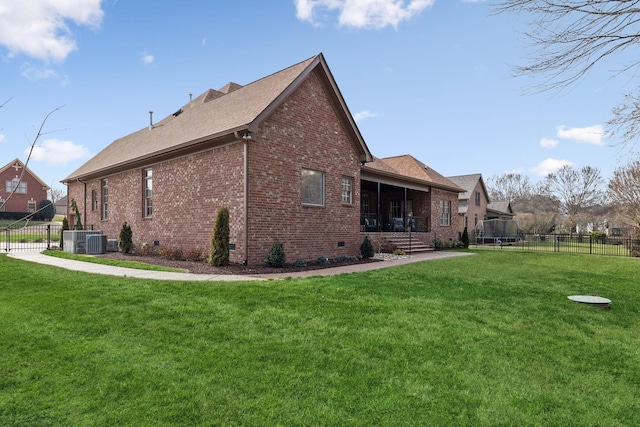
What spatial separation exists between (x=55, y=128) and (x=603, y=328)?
23.3 feet

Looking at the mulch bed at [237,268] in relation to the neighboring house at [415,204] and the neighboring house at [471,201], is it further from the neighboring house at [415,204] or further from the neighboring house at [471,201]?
the neighboring house at [471,201]

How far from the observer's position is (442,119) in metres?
18.4

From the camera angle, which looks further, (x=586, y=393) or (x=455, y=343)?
(x=455, y=343)

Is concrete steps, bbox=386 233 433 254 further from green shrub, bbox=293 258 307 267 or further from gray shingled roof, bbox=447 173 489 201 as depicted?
gray shingled roof, bbox=447 173 489 201

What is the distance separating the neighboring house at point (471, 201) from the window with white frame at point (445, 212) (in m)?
13.8

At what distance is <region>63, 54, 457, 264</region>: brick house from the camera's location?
10945 mm

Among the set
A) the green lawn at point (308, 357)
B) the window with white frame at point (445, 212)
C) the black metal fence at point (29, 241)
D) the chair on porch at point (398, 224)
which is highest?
the window with white frame at point (445, 212)

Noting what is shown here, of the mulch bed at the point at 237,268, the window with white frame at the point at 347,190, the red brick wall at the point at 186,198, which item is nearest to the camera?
the mulch bed at the point at 237,268

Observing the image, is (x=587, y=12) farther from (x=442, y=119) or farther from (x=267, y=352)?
(x=442, y=119)

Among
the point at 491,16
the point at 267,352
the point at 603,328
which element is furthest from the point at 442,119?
the point at 267,352

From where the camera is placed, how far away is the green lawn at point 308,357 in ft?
9.80

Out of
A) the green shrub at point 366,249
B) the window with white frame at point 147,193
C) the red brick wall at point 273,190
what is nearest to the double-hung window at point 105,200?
the red brick wall at point 273,190

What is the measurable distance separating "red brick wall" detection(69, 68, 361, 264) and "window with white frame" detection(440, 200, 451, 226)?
10.1 metres

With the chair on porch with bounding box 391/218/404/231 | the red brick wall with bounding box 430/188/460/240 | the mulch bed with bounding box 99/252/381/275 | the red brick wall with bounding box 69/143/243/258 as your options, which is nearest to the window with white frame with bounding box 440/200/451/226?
the red brick wall with bounding box 430/188/460/240
